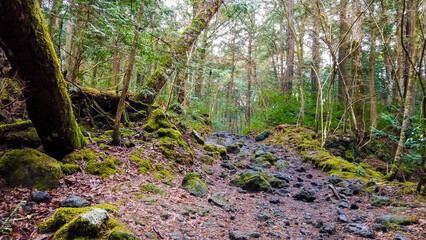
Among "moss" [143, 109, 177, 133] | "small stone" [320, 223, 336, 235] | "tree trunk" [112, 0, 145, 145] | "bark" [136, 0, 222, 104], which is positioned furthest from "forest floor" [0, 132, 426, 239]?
"bark" [136, 0, 222, 104]

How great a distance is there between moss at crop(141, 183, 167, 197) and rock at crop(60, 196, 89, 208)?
1.11 metres

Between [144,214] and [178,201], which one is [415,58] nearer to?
[178,201]

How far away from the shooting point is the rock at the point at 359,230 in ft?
10.9

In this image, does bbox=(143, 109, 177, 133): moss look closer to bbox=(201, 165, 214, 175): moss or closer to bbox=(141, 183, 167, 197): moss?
bbox=(201, 165, 214, 175): moss

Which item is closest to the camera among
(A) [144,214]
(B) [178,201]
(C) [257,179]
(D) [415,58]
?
(A) [144,214]

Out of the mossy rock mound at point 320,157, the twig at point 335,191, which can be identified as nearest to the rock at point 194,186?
the twig at point 335,191

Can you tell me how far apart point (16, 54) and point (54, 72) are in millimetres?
496

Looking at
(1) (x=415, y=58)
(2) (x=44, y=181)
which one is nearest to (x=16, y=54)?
(2) (x=44, y=181)

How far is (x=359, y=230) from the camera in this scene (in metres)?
3.47

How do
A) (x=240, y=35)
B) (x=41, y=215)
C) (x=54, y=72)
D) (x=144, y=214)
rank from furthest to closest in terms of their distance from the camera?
(x=240, y=35)
(x=54, y=72)
(x=144, y=214)
(x=41, y=215)

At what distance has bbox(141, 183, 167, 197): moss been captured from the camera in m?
4.01

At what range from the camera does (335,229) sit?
12.1 ft

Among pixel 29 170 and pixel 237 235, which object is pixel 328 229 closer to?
pixel 237 235

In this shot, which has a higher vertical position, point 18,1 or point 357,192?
point 18,1
